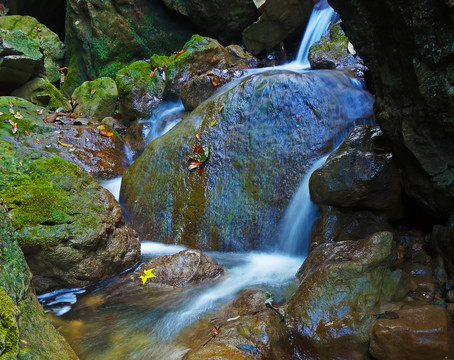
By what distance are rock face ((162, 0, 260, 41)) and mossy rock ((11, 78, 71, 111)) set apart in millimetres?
5062

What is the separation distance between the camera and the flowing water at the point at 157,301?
2.79m

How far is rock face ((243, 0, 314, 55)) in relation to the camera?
10.0 metres

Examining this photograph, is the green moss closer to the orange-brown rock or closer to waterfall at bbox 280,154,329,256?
the orange-brown rock

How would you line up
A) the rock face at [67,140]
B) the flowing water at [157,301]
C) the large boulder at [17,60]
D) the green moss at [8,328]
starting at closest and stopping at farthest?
the green moss at [8,328]
the flowing water at [157,301]
the rock face at [67,140]
the large boulder at [17,60]

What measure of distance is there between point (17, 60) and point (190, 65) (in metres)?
5.11

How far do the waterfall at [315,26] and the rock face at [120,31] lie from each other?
4.72 meters

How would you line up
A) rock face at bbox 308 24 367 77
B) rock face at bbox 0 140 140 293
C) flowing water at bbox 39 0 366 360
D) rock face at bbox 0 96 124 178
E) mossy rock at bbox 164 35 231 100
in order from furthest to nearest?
1. mossy rock at bbox 164 35 231 100
2. rock face at bbox 308 24 367 77
3. rock face at bbox 0 96 124 178
4. rock face at bbox 0 140 140 293
5. flowing water at bbox 39 0 366 360

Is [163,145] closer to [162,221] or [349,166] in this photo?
[162,221]

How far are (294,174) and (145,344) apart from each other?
3.02m

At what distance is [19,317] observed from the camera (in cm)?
179

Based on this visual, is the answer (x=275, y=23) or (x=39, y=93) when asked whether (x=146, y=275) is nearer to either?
(x=39, y=93)

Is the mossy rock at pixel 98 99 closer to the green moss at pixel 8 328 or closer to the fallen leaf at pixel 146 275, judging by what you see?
→ the fallen leaf at pixel 146 275

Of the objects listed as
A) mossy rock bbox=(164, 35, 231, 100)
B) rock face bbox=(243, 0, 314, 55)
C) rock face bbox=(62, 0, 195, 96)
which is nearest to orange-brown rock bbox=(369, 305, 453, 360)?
mossy rock bbox=(164, 35, 231, 100)

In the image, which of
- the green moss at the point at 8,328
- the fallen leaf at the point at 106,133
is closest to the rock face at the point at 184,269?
the green moss at the point at 8,328
